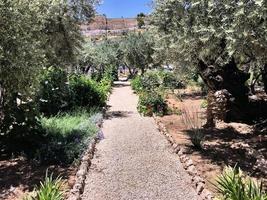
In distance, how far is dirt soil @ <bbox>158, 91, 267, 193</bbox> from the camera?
10.9 m

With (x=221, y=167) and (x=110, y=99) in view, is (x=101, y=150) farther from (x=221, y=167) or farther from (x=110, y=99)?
(x=110, y=99)

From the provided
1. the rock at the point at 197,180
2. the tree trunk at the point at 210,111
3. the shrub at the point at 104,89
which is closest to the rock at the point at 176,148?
the rock at the point at 197,180

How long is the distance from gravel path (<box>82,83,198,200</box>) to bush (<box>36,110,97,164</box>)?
576 millimetres

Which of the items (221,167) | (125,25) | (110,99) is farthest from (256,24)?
(125,25)

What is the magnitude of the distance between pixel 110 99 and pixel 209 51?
682 inches

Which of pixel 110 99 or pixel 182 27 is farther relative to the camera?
pixel 110 99

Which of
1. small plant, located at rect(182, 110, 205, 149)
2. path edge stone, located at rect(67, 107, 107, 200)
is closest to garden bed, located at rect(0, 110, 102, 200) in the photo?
path edge stone, located at rect(67, 107, 107, 200)

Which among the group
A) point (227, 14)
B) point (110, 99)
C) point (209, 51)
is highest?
point (227, 14)

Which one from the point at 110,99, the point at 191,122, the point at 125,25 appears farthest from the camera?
the point at 125,25

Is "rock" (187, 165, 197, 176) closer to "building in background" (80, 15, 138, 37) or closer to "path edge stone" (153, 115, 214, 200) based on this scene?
"path edge stone" (153, 115, 214, 200)

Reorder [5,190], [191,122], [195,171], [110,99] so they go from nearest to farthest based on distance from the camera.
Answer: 1. [5,190]
2. [195,171]
3. [191,122]
4. [110,99]

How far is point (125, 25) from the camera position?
15125 cm

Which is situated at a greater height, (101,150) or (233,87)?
(233,87)

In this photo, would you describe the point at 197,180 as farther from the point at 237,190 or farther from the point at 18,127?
the point at 18,127
